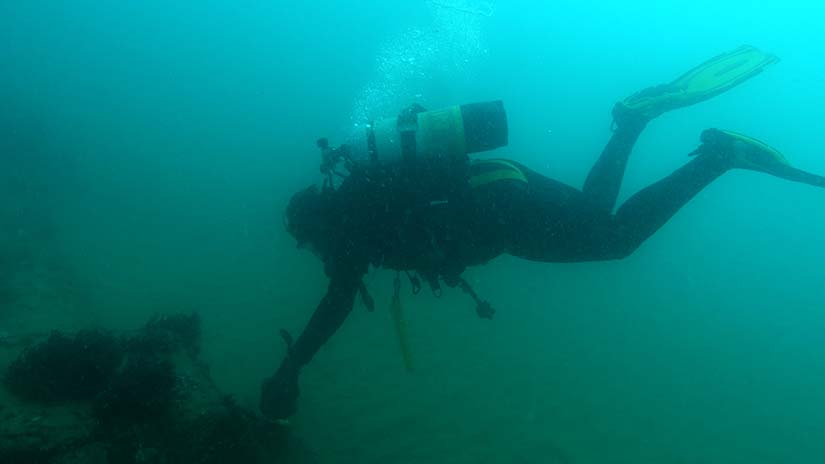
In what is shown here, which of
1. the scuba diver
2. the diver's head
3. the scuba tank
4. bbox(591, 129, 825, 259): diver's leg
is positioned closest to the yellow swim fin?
the scuba diver

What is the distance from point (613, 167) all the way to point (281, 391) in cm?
340

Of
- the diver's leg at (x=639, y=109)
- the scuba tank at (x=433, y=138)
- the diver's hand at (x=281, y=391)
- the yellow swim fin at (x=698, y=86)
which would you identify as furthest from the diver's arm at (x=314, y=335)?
the yellow swim fin at (x=698, y=86)

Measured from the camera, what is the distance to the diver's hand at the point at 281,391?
3906mm

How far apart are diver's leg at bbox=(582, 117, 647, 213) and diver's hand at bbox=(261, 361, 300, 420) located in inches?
113

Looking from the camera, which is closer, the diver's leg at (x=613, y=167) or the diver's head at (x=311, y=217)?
the diver's head at (x=311, y=217)

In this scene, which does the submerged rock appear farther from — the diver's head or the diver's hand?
the diver's head

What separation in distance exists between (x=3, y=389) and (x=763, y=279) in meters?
16.4

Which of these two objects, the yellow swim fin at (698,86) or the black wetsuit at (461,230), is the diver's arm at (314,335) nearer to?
the black wetsuit at (461,230)

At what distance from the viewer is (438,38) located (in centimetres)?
7275

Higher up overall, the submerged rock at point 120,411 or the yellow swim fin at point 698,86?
the yellow swim fin at point 698,86

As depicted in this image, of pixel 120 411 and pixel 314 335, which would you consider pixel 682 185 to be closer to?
pixel 314 335

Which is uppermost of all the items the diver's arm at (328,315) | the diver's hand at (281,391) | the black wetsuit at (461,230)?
the black wetsuit at (461,230)

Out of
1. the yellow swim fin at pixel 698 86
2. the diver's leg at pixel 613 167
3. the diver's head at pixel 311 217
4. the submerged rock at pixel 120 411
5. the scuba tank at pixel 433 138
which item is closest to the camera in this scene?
the submerged rock at pixel 120 411

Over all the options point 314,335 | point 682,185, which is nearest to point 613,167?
point 682,185
